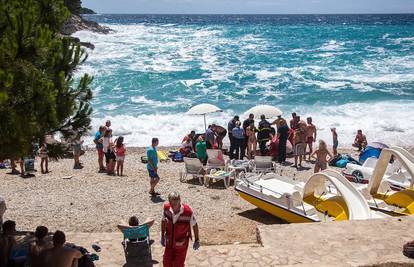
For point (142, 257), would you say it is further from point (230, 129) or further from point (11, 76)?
point (230, 129)

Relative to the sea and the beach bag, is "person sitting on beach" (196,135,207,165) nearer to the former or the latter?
the beach bag

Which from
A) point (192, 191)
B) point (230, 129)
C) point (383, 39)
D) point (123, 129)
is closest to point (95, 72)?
point (123, 129)

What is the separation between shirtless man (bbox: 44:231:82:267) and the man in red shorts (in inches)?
45.0

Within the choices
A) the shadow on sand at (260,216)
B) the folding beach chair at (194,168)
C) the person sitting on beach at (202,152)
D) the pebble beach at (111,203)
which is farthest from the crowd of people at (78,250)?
the person sitting on beach at (202,152)

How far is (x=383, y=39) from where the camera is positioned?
232ft

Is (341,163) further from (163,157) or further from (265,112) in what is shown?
(163,157)

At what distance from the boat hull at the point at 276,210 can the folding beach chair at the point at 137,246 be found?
3.77 metres

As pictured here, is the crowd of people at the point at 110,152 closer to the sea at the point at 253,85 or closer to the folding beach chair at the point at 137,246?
the sea at the point at 253,85

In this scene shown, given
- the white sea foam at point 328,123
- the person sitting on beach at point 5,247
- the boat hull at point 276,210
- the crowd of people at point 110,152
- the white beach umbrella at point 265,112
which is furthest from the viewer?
the white sea foam at point 328,123

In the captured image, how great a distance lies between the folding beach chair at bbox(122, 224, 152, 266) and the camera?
7.31 metres

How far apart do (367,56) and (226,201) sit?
43705mm

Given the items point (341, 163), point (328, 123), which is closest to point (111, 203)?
point (341, 163)

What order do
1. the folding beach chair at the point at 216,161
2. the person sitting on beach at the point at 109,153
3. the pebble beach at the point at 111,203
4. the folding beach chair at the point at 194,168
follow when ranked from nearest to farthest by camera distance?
the pebble beach at the point at 111,203
the folding beach chair at the point at 194,168
the folding beach chair at the point at 216,161
the person sitting on beach at the point at 109,153

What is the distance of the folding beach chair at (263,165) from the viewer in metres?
14.2
